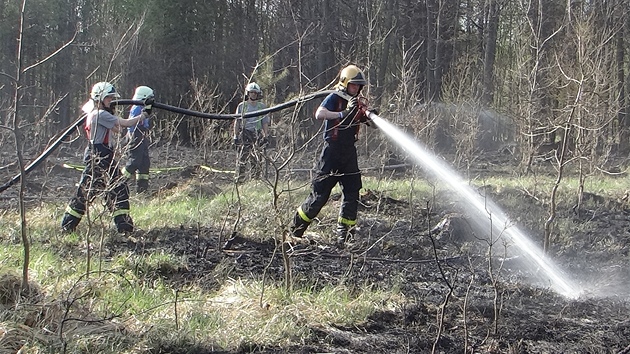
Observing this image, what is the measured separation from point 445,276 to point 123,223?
10.5 ft

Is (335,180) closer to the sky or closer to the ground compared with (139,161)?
closer to the sky

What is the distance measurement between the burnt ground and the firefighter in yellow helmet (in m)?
0.30

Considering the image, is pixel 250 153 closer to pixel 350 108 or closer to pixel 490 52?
pixel 350 108

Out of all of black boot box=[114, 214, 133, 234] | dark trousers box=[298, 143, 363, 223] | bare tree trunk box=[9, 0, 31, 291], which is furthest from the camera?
black boot box=[114, 214, 133, 234]

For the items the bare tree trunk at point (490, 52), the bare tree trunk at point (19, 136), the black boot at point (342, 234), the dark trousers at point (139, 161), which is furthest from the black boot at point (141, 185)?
the bare tree trunk at point (490, 52)

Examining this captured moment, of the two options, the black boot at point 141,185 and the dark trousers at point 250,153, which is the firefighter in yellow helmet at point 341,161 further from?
the black boot at point 141,185

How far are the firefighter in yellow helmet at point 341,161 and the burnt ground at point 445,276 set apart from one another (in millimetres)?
303

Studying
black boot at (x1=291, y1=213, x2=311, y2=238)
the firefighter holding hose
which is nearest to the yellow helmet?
black boot at (x1=291, y1=213, x2=311, y2=238)

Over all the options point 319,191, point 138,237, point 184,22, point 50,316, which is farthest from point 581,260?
point 184,22

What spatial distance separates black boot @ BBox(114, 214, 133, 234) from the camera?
614 cm

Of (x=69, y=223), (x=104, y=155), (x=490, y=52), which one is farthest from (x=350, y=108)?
(x=490, y=52)

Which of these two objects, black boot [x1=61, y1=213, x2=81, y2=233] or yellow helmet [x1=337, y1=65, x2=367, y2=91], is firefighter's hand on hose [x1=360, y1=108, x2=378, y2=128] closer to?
yellow helmet [x1=337, y1=65, x2=367, y2=91]

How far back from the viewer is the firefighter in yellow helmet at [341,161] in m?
5.95

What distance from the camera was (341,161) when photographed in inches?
238
